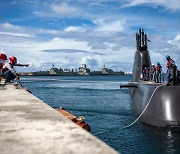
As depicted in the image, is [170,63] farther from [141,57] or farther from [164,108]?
[141,57]

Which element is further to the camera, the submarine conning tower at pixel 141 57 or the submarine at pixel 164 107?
the submarine conning tower at pixel 141 57

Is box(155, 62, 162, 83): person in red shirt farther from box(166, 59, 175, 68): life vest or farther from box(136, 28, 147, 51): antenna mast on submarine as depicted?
box(136, 28, 147, 51): antenna mast on submarine

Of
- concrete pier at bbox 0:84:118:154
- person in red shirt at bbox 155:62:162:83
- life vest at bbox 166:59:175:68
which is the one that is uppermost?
life vest at bbox 166:59:175:68

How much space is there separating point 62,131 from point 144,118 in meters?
13.7

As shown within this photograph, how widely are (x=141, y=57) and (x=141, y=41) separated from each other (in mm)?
2125

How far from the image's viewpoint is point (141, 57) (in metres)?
28.6

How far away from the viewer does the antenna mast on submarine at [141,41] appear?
29.3 meters

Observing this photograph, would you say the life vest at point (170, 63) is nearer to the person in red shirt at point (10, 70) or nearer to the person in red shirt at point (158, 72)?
Answer: the person in red shirt at point (158, 72)

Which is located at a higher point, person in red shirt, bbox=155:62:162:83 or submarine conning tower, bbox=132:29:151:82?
submarine conning tower, bbox=132:29:151:82

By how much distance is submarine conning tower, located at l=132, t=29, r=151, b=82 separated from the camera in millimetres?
28469

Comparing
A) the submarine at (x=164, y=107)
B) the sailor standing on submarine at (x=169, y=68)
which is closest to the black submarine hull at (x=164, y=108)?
the submarine at (x=164, y=107)

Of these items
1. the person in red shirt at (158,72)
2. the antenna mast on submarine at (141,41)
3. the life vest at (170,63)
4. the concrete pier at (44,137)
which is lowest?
the concrete pier at (44,137)

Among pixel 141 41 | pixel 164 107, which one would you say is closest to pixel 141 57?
pixel 141 41

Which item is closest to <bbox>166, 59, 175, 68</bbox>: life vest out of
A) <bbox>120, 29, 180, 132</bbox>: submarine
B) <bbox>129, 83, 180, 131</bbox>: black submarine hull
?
<bbox>120, 29, 180, 132</bbox>: submarine
